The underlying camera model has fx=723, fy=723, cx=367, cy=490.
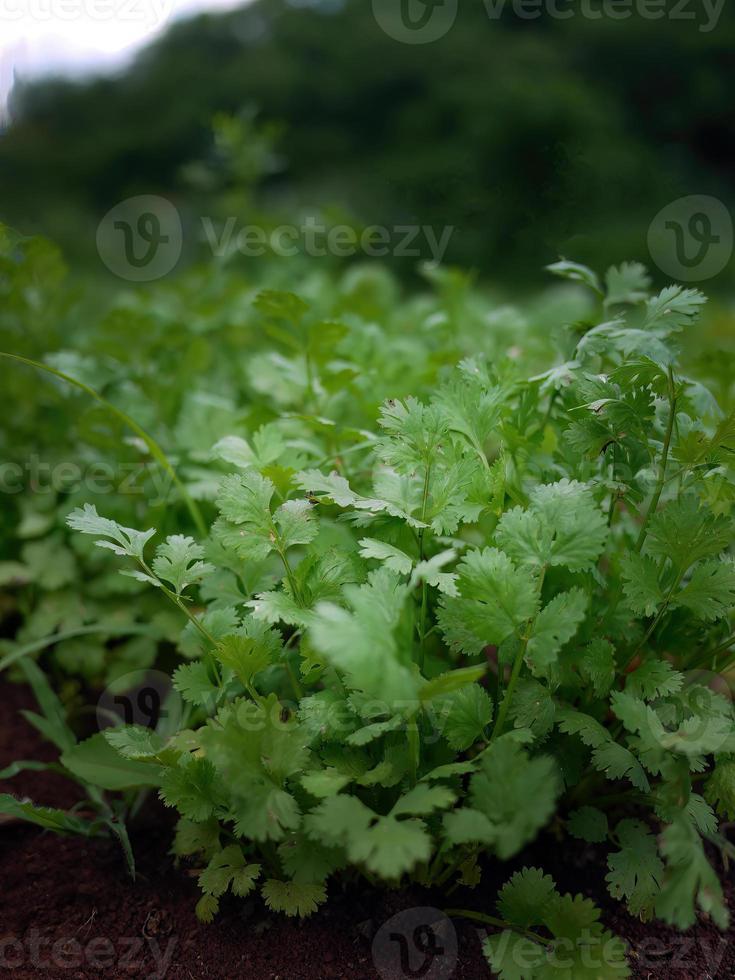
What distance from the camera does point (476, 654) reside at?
0.87 metres

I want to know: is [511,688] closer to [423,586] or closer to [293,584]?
[423,586]

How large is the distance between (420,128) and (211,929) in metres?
5.61

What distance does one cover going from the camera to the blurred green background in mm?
4090

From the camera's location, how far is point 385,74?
5.93 m

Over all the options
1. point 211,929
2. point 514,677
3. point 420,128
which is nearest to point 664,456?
point 514,677

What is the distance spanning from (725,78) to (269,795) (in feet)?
20.5

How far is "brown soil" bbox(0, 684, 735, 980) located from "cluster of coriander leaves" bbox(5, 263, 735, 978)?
0.05 meters

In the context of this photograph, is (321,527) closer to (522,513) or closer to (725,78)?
(522,513)

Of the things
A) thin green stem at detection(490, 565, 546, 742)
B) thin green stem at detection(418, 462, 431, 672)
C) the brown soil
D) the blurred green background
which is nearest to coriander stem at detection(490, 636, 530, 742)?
thin green stem at detection(490, 565, 546, 742)

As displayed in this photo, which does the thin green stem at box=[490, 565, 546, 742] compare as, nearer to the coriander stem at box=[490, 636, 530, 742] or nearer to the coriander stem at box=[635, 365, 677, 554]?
the coriander stem at box=[490, 636, 530, 742]

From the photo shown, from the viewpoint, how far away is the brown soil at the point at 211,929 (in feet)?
2.77

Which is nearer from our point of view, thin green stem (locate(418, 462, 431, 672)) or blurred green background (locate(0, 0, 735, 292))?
thin green stem (locate(418, 462, 431, 672))

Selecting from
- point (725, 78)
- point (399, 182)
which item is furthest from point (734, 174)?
point (399, 182)

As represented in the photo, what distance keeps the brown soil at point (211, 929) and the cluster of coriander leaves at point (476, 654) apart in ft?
0.16
